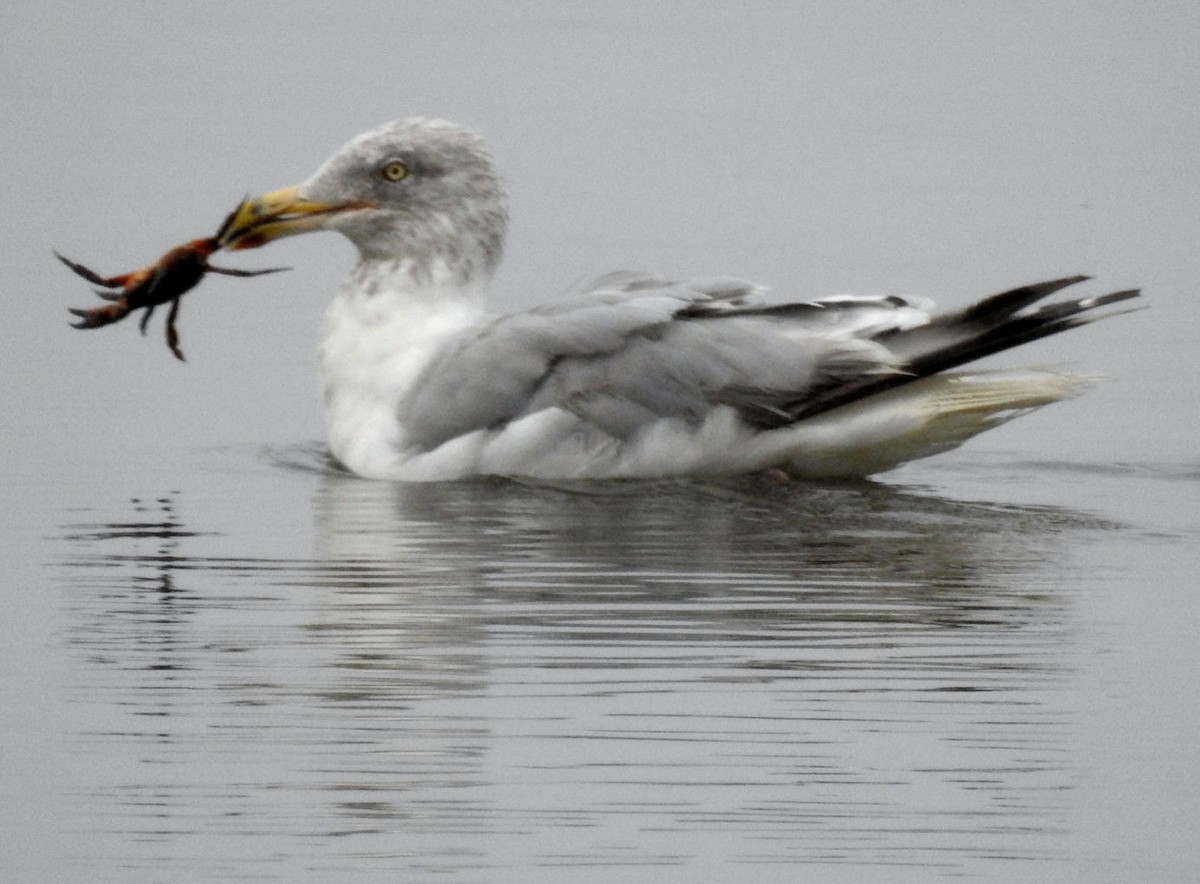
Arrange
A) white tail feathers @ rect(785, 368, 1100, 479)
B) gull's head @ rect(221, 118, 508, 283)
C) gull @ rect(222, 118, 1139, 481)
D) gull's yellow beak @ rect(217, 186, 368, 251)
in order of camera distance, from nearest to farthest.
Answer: gull @ rect(222, 118, 1139, 481)
white tail feathers @ rect(785, 368, 1100, 479)
gull's yellow beak @ rect(217, 186, 368, 251)
gull's head @ rect(221, 118, 508, 283)

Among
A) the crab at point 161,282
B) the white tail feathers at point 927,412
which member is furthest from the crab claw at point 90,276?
the white tail feathers at point 927,412

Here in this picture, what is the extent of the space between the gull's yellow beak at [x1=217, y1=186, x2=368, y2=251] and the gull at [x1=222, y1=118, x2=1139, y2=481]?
2.33ft

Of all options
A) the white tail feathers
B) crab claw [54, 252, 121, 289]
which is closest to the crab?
crab claw [54, 252, 121, 289]

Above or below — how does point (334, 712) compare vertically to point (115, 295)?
below

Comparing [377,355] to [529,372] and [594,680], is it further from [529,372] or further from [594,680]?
[594,680]

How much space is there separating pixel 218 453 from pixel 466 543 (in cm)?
269

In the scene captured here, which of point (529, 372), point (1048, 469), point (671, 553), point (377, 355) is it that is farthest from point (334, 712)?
point (1048, 469)

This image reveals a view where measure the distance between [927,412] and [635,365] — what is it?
3.58 ft

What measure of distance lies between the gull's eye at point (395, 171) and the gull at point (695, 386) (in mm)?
855

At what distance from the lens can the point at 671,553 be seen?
25.6 ft

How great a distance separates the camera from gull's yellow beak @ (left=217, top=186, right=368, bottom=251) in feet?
32.8

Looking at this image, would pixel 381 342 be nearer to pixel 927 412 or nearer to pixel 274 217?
pixel 274 217

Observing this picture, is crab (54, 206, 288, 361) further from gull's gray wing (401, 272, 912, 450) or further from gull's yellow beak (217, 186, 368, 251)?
gull's gray wing (401, 272, 912, 450)

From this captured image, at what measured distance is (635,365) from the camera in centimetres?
929
